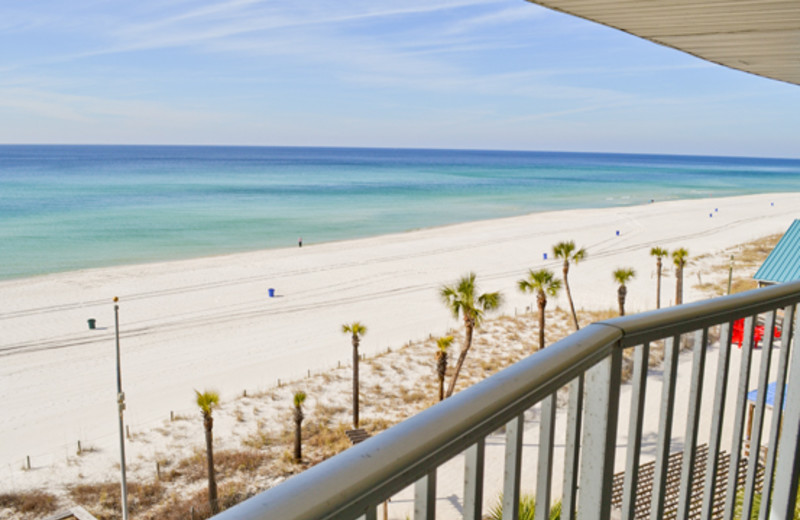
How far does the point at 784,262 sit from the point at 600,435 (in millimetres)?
16784

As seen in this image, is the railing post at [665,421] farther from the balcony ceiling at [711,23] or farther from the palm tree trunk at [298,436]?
the palm tree trunk at [298,436]

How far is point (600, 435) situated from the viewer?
1283 millimetres

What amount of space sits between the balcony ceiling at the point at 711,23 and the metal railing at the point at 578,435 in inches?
40.1

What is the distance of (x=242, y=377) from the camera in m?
16.9

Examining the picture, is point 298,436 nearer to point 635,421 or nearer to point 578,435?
point 635,421

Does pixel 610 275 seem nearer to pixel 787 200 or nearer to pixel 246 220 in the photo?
pixel 246 220

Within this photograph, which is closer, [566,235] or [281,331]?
[281,331]

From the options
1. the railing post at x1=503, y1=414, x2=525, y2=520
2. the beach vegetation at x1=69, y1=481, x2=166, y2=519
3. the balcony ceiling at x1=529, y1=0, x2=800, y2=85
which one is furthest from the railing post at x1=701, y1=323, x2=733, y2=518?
the beach vegetation at x1=69, y1=481, x2=166, y2=519

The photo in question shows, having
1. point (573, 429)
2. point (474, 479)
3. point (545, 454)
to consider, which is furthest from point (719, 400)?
point (474, 479)

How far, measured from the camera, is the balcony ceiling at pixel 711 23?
2162 mm

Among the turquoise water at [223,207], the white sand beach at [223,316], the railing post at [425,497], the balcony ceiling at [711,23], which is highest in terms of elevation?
the balcony ceiling at [711,23]

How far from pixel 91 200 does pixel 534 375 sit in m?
66.6

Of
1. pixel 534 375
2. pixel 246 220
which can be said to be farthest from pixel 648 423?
pixel 246 220

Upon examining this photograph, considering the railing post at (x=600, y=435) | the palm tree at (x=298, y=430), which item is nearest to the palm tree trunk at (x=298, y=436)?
the palm tree at (x=298, y=430)
